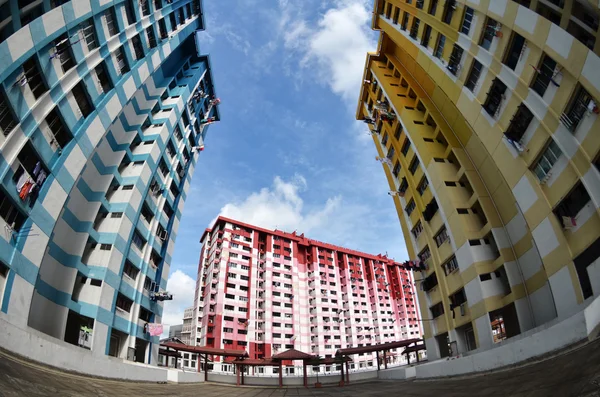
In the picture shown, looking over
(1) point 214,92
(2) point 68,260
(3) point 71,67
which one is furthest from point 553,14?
(1) point 214,92

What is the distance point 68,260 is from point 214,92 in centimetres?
3342

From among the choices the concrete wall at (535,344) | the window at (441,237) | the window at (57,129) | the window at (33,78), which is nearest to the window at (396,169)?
the window at (441,237)

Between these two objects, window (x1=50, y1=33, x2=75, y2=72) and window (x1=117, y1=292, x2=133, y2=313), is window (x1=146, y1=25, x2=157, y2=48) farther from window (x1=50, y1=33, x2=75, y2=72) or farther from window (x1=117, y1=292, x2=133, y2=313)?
window (x1=117, y1=292, x2=133, y2=313)

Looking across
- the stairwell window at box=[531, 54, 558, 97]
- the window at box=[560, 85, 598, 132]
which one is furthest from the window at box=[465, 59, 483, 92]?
the window at box=[560, 85, 598, 132]

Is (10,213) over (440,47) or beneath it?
beneath

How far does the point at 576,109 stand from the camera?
17266 millimetres

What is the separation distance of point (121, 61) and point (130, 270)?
62.3 feet

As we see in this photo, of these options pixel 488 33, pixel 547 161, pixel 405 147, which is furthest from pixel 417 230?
pixel 488 33

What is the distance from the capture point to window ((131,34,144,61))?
2867 cm

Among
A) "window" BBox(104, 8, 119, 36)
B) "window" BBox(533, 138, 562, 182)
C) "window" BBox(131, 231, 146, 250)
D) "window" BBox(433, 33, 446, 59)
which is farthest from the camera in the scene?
"window" BBox(131, 231, 146, 250)

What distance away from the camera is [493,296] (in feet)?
77.7

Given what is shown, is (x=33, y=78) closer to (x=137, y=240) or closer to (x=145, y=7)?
(x=145, y=7)

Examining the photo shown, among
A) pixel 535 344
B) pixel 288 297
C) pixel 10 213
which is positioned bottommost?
pixel 535 344

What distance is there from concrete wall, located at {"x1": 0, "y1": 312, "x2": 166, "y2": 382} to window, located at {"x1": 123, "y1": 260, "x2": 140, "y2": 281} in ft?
27.9
